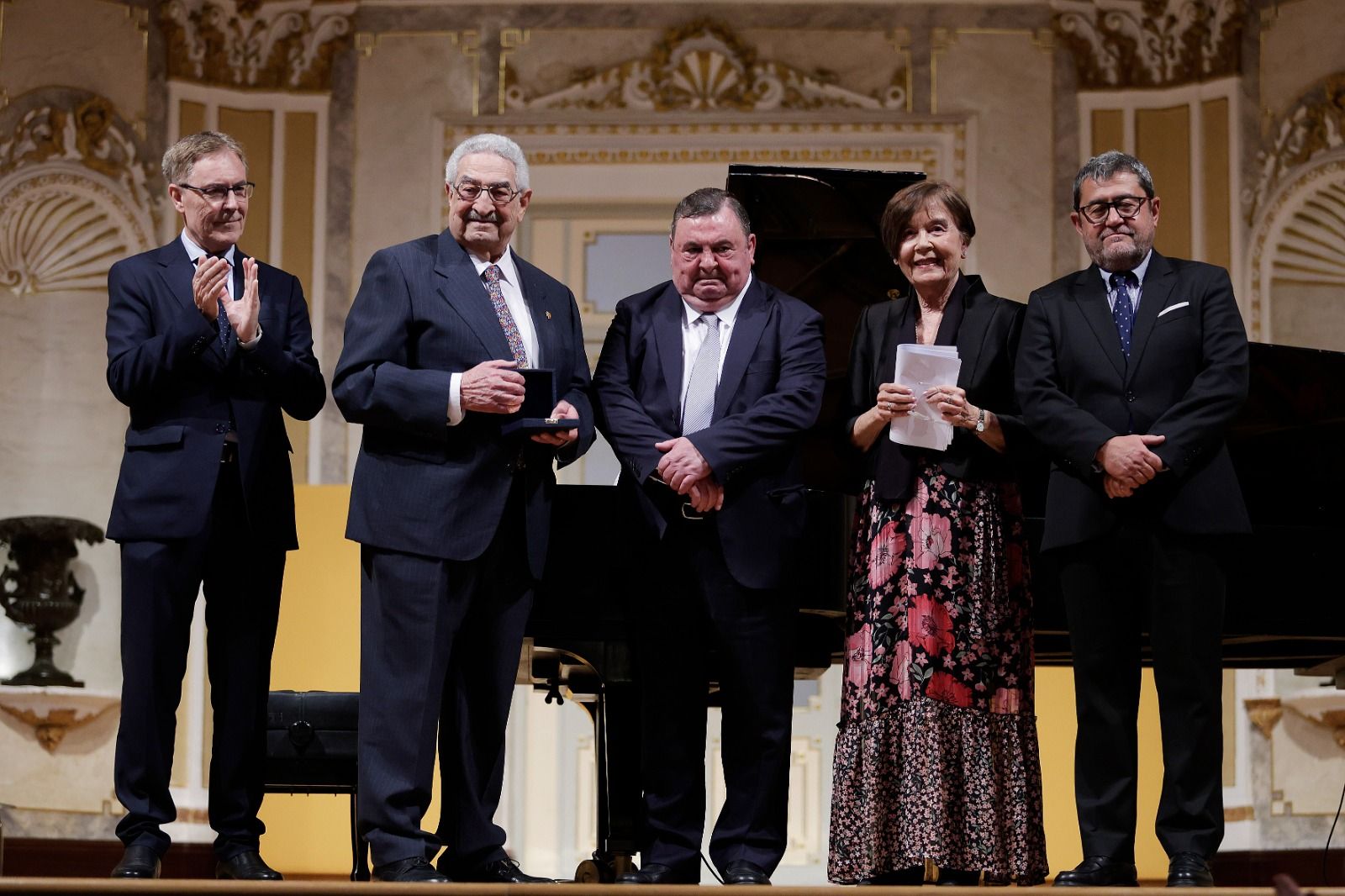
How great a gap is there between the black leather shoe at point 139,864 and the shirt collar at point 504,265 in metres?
1.32

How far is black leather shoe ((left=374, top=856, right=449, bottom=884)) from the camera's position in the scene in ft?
10.3

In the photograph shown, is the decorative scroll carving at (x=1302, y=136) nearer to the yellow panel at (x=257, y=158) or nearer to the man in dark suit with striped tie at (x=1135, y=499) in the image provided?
the man in dark suit with striped tie at (x=1135, y=499)

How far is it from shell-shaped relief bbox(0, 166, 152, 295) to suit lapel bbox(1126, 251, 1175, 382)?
5171mm

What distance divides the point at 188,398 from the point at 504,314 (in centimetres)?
67

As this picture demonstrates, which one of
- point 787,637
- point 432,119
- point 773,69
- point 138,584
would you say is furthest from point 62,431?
point 787,637

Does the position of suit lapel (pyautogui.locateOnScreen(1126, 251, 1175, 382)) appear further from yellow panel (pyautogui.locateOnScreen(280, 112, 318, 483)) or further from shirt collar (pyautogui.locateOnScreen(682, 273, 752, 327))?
yellow panel (pyautogui.locateOnScreen(280, 112, 318, 483))

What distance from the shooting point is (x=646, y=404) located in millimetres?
3592

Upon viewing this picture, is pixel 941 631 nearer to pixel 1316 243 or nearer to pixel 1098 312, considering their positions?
pixel 1098 312

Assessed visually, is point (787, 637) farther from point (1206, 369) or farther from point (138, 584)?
point (138, 584)

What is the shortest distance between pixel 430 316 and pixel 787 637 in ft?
3.27

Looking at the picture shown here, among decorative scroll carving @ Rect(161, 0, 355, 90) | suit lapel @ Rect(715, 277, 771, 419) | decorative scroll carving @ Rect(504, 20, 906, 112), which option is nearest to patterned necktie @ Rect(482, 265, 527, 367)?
suit lapel @ Rect(715, 277, 771, 419)

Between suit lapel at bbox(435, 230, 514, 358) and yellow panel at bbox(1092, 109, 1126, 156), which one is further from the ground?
yellow panel at bbox(1092, 109, 1126, 156)

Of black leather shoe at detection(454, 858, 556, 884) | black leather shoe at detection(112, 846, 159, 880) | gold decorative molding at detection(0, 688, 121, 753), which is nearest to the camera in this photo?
black leather shoe at detection(112, 846, 159, 880)

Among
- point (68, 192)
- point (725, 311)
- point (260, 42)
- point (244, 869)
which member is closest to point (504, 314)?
point (725, 311)
